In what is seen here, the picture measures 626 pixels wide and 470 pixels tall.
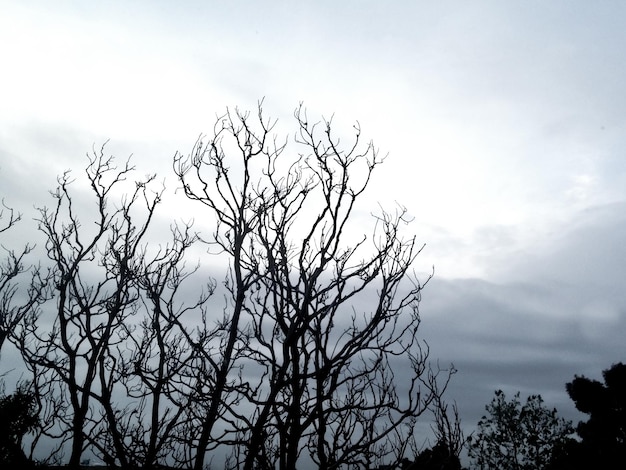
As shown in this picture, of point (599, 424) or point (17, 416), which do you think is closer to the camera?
point (17, 416)

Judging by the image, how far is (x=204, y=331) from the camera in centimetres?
1109

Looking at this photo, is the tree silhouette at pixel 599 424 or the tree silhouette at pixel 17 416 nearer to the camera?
the tree silhouette at pixel 17 416

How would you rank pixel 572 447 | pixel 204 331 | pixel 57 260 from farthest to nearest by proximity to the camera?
pixel 572 447 → pixel 204 331 → pixel 57 260

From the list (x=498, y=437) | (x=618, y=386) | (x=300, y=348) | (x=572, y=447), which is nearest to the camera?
(x=300, y=348)

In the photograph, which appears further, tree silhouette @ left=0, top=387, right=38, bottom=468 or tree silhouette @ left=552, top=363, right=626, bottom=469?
tree silhouette @ left=552, top=363, right=626, bottom=469

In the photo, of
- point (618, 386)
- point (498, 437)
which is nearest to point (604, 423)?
point (618, 386)

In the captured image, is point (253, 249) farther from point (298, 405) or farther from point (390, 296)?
point (298, 405)

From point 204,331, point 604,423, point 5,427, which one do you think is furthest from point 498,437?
point 5,427

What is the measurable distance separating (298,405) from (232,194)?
273cm

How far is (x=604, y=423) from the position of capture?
20.5 meters

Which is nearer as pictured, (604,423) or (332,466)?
(332,466)

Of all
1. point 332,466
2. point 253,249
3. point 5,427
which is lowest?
point 332,466

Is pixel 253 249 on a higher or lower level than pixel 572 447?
higher

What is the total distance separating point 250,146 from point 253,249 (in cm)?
133
